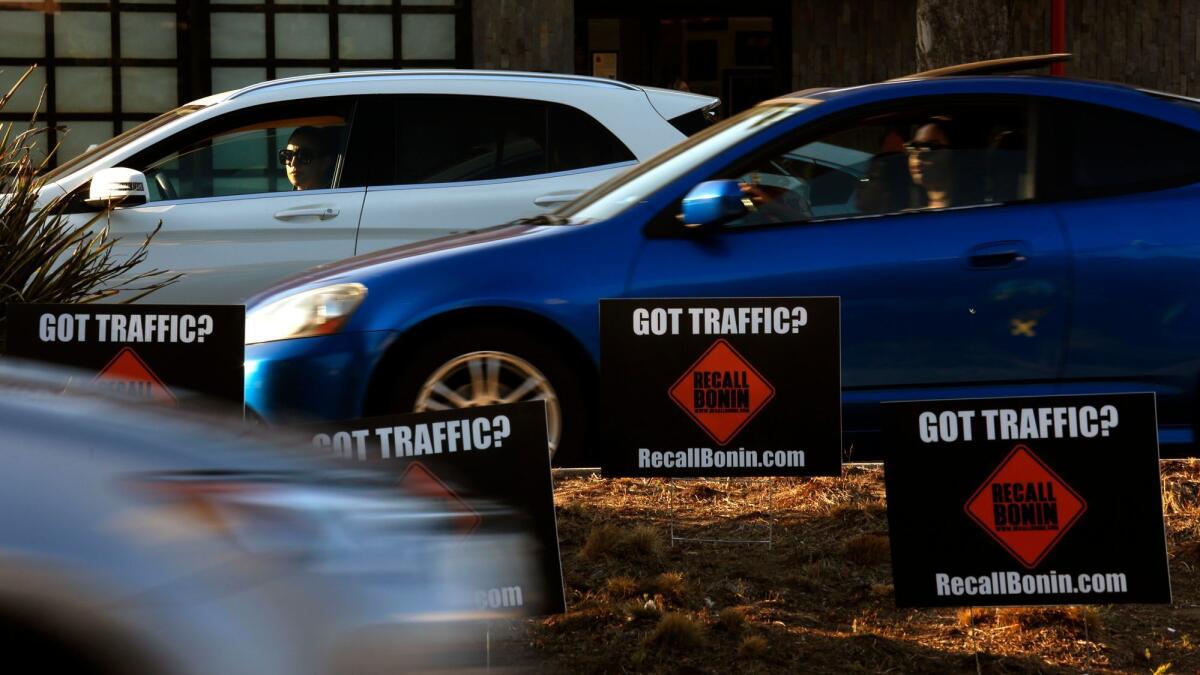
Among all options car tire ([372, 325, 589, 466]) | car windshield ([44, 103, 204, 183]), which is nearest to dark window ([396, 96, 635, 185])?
car windshield ([44, 103, 204, 183])

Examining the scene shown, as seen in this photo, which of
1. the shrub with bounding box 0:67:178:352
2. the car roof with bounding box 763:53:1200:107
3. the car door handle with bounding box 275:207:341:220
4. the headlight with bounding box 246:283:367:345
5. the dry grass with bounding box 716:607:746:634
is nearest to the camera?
the dry grass with bounding box 716:607:746:634

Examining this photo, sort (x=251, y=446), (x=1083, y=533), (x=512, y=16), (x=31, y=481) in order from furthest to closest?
(x=512, y=16) < (x=1083, y=533) < (x=251, y=446) < (x=31, y=481)

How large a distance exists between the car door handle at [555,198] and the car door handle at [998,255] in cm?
291

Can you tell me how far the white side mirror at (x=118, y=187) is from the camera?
771 cm

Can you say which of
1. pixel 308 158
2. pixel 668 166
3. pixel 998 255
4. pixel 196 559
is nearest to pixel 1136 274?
pixel 998 255

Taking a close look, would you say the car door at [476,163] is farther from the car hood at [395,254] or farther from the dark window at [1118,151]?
the dark window at [1118,151]

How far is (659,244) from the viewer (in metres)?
6.12

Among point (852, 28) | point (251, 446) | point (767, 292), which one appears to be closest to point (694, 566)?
point (767, 292)

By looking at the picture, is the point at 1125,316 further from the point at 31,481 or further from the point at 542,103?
the point at 31,481

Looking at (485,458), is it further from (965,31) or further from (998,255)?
(965,31)

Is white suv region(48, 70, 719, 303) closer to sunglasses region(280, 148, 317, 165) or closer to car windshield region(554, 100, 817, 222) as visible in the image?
sunglasses region(280, 148, 317, 165)

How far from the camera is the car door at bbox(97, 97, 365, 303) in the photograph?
831 cm

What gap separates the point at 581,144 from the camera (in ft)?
28.6

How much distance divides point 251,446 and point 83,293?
12.0 ft
